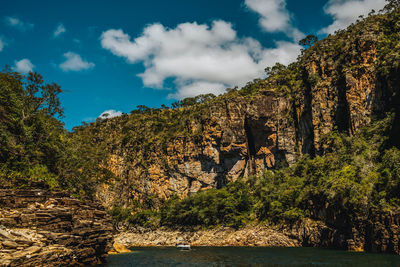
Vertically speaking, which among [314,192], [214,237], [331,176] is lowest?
[214,237]

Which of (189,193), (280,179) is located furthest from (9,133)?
(189,193)

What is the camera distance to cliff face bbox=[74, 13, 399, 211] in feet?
226

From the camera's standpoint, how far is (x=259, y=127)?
87812mm

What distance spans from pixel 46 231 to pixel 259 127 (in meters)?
71.8

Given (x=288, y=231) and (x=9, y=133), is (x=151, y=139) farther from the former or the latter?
(x=9, y=133)

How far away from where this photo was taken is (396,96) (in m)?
54.3

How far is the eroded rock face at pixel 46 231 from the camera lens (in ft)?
65.8

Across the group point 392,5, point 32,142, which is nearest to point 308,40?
point 392,5

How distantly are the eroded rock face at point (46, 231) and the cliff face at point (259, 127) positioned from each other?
144 ft

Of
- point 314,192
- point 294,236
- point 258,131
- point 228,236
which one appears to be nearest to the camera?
point 294,236

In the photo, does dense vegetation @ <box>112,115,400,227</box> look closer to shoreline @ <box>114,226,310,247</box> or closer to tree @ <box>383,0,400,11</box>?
shoreline @ <box>114,226,310,247</box>

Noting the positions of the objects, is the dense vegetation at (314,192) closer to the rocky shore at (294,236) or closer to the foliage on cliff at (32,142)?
the rocky shore at (294,236)

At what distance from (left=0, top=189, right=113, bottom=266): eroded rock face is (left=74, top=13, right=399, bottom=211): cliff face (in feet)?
144

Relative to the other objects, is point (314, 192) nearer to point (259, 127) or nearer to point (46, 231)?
point (259, 127)
